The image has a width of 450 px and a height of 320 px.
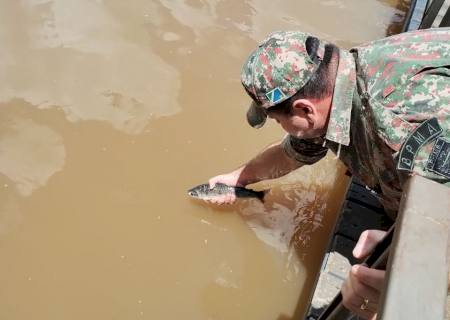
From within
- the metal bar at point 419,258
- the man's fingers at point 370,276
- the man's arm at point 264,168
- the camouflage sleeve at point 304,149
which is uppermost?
the metal bar at point 419,258

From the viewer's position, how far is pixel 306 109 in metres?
2.13

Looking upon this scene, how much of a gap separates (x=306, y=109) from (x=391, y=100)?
35 centimetres

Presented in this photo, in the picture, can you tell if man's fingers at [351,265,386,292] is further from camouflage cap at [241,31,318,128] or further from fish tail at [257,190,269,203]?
fish tail at [257,190,269,203]

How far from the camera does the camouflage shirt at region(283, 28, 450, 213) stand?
1.90 metres

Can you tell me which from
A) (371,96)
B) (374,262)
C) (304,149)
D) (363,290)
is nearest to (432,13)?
(304,149)

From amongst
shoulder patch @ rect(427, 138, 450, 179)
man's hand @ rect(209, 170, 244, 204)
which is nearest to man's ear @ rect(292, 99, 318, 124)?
shoulder patch @ rect(427, 138, 450, 179)

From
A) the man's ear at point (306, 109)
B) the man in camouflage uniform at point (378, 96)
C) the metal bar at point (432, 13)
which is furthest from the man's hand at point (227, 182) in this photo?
the metal bar at point (432, 13)

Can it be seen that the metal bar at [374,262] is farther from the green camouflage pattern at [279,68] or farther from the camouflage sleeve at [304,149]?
the camouflage sleeve at [304,149]

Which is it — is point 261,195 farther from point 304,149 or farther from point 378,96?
point 378,96

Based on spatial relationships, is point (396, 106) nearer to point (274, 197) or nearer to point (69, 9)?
point (274, 197)

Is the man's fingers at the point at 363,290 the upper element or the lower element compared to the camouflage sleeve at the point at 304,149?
upper

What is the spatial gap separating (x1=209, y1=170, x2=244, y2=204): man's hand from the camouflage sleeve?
52 centimetres

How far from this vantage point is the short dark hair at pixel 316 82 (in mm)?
2062

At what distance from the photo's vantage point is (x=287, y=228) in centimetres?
331
